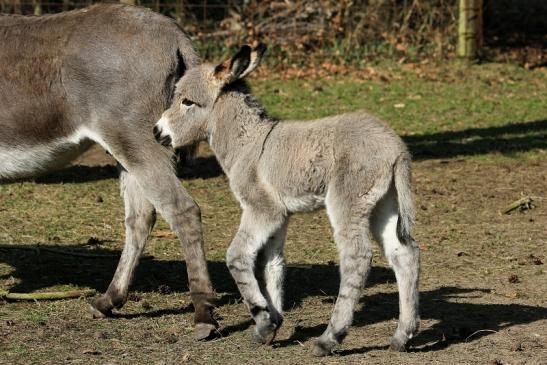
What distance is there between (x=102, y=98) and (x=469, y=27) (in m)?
10.9

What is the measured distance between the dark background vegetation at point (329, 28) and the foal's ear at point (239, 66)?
33.4 ft

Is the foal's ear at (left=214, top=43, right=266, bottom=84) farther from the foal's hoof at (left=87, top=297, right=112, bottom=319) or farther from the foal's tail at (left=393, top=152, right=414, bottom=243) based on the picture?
the foal's hoof at (left=87, top=297, right=112, bottom=319)

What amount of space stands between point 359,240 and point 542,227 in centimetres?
375

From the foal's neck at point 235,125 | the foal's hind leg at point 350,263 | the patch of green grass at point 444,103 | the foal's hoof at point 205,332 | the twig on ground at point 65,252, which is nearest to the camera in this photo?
the foal's hind leg at point 350,263

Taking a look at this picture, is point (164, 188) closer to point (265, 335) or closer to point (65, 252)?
point (265, 335)

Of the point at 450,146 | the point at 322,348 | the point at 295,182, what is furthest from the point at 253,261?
the point at 450,146

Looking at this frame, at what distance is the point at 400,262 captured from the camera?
5.44 meters

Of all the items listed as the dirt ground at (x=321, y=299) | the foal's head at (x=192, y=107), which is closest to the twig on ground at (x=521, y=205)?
the dirt ground at (x=321, y=299)

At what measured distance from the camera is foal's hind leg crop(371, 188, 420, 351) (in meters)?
5.36

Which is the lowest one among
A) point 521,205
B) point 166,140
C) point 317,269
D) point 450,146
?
point 450,146

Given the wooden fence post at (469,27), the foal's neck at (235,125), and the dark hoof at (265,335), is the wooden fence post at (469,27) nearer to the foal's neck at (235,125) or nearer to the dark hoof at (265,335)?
the foal's neck at (235,125)

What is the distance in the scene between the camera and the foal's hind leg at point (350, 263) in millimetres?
5207

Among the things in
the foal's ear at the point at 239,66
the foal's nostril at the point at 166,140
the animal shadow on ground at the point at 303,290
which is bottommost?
the animal shadow on ground at the point at 303,290

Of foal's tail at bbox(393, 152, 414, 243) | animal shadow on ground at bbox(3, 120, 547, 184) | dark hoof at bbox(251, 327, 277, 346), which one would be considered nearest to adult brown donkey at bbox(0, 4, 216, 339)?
dark hoof at bbox(251, 327, 277, 346)
